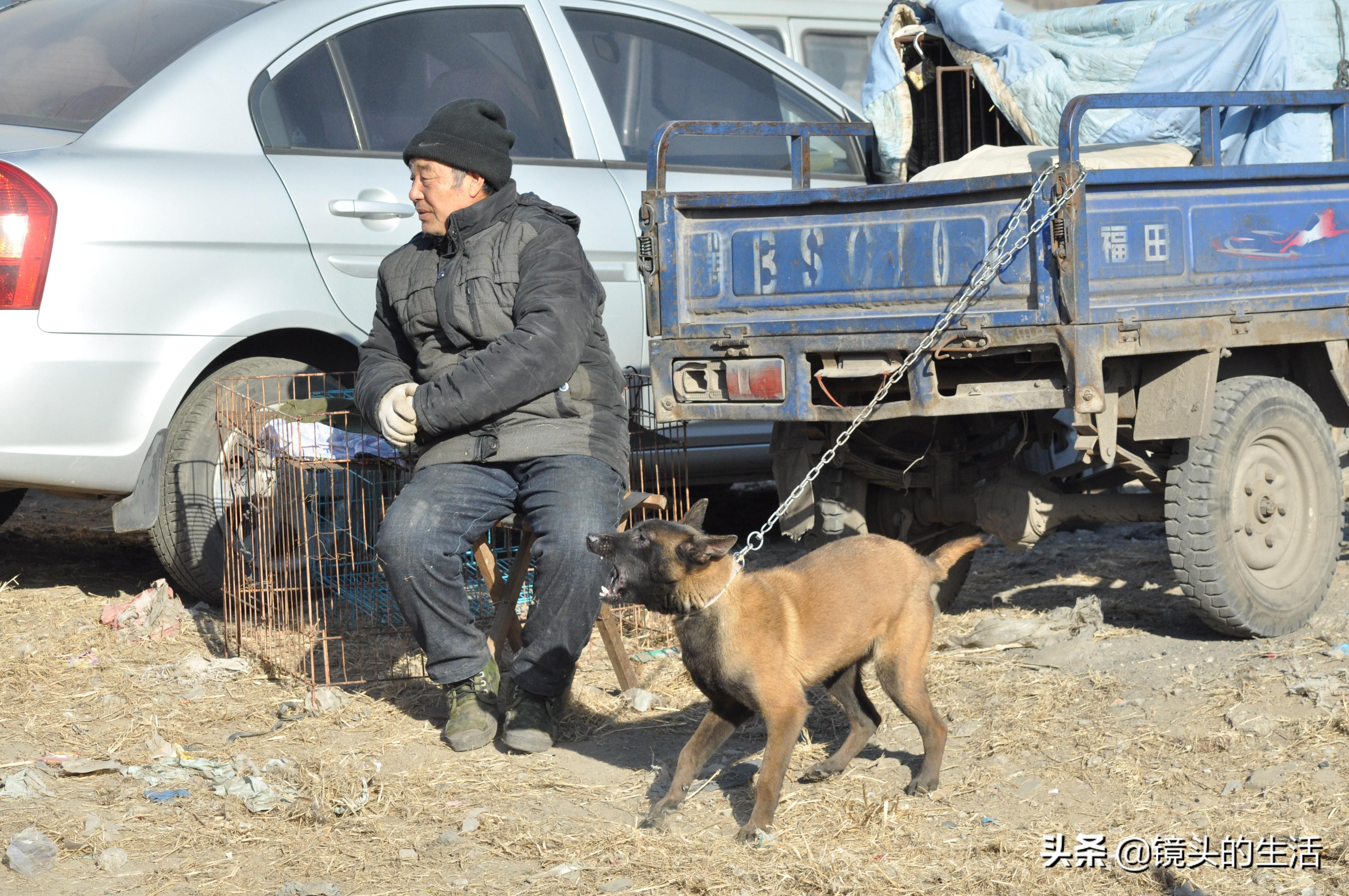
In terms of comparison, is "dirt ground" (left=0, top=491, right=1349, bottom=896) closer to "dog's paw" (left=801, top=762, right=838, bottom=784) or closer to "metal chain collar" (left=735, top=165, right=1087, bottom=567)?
"dog's paw" (left=801, top=762, right=838, bottom=784)

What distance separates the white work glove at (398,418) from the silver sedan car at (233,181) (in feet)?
3.35

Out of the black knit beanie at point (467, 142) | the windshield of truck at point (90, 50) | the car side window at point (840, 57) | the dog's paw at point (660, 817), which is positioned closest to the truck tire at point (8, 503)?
the windshield of truck at point (90, 50)

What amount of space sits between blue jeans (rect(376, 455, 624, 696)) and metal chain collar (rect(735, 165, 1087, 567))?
1.69 ft

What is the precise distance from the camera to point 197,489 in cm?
530

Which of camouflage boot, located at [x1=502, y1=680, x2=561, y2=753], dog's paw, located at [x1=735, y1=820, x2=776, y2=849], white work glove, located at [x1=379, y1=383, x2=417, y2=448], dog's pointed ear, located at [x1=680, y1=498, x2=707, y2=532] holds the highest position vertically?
white work glove, located at [x1=379, y1=383, x2=417, y2=448]

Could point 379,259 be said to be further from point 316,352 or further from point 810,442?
point 810,442

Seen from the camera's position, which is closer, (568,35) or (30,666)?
(30,666)

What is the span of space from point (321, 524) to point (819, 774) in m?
2.21

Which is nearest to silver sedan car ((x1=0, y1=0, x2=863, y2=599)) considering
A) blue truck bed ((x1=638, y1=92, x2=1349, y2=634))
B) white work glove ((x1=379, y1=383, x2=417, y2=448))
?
blue truck bed ((x1=638, y1=92, x2=1349, y2=634))

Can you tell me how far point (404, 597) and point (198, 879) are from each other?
1.11 meters

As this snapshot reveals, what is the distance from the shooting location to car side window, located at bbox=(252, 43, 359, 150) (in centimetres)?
535

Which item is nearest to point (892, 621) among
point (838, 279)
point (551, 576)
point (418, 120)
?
point (551, 576)

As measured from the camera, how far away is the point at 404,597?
14.1 ft

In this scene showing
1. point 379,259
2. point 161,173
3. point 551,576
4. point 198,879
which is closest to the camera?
point 198,879
